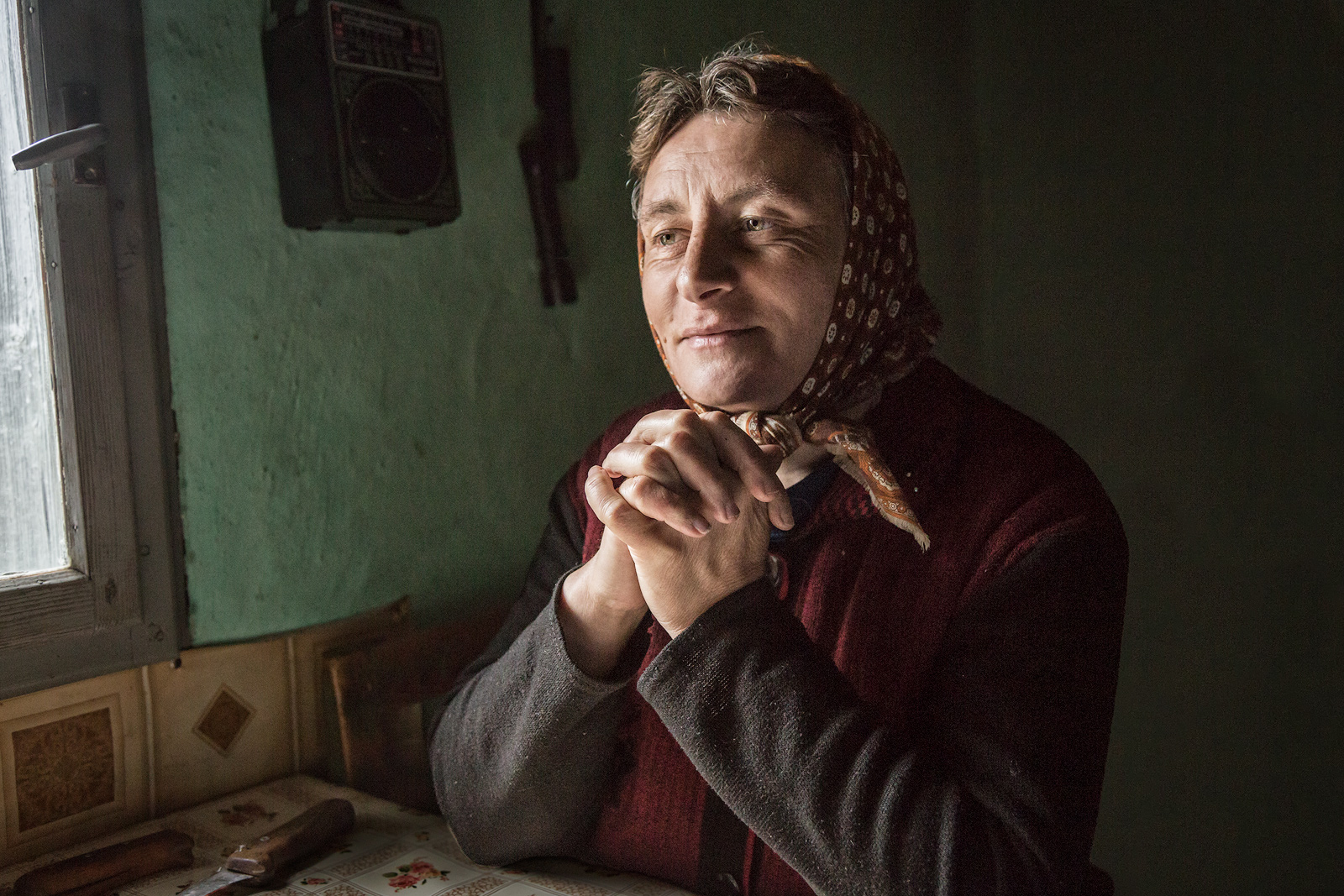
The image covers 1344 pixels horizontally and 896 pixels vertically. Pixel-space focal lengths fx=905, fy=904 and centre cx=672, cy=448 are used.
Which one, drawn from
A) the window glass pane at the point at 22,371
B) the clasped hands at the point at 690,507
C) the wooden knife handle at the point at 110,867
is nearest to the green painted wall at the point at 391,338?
the window glass pane at the point at 22,371

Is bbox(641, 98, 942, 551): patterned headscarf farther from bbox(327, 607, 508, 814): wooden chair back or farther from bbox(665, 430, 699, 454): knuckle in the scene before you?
bbox(327, 607, 508, 814): wooden chair back

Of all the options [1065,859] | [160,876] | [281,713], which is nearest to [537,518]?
[281,713]

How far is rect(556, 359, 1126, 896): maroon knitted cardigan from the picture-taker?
956mm

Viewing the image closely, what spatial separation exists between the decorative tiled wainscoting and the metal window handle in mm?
620

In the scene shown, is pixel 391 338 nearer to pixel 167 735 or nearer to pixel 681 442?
pixel 167 735

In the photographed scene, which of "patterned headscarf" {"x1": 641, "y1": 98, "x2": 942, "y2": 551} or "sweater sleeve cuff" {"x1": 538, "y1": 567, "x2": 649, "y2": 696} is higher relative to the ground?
"patterned headscarf" {"x1": 641, "y1": 98, "x2": 942, "y2": 551}

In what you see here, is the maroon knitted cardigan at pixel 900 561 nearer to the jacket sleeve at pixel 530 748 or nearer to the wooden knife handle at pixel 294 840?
the jacket sleeve at pixel 530 748

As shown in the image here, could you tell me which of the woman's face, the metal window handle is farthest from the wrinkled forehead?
the metal window handle

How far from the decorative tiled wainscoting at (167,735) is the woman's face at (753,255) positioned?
73 cm

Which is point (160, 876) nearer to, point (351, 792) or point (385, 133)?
point (351, 792)

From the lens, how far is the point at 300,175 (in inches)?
49.9

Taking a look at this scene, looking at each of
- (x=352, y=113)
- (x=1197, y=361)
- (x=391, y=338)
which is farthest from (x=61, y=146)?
(x=1197, y=361)

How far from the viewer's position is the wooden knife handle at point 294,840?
39.6 inches

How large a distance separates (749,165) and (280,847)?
939 mm
